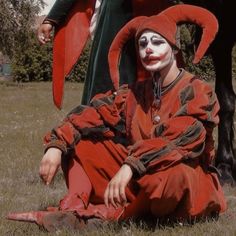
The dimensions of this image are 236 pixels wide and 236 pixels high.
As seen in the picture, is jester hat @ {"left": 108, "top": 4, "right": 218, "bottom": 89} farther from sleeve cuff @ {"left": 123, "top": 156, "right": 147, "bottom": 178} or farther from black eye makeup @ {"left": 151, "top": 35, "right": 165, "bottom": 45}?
sleeve cuff @ {"left": 123, "top": 156, "right": 147, "bottom": 178}

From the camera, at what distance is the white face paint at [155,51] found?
125 inches

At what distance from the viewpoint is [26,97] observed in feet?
60.2

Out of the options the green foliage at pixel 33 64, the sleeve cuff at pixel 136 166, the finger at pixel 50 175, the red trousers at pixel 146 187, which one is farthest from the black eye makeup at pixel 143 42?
the green foliage at pixel 33 64

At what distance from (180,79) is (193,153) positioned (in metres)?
0.47

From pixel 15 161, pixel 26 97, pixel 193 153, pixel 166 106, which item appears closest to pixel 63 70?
pixel 166 106

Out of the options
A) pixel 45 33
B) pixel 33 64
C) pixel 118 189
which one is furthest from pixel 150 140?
pixel 33 64

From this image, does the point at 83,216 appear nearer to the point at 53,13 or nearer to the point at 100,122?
the point at 100,122

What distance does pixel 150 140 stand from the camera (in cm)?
293

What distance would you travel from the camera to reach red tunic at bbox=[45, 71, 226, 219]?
2.88m

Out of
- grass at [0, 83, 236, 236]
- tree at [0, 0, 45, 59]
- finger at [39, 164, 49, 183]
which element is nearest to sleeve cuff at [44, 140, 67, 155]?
finger at [39, 164, 49, 183]

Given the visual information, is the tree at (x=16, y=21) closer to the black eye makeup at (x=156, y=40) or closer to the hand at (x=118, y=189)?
the black eye makeup at (x=156, y=40)

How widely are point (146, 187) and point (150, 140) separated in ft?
0.70

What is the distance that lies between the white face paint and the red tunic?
0.44 ft

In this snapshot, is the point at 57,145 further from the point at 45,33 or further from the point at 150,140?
the point at 45,33
